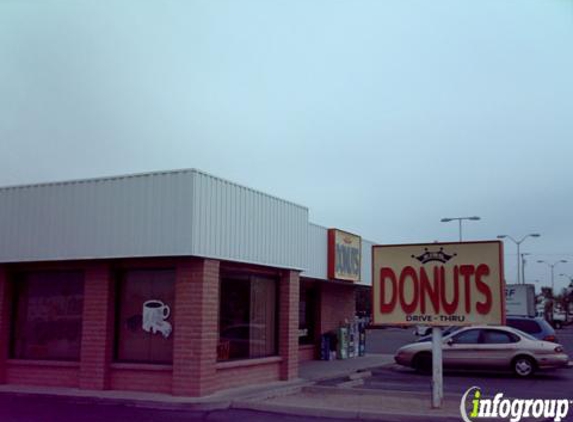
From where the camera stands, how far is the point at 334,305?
25.9 metres

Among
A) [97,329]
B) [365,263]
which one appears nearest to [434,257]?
[97,329]

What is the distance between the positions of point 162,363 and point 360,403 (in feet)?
13.8

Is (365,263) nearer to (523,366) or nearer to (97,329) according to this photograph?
(523,366)

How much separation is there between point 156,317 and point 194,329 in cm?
129

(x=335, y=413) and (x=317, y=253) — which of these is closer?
(x=335, y=413)

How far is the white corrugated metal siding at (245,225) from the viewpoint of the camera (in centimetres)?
1414

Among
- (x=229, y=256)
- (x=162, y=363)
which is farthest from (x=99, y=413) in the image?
(x=229, y=256)

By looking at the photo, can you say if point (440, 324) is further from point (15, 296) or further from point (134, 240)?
point (15, 296)

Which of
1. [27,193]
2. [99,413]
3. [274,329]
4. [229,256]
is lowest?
[99,413]

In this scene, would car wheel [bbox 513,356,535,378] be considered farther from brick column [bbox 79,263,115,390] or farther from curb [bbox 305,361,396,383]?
brick column [bbox 79,263,115,390]

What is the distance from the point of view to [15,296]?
16344mm

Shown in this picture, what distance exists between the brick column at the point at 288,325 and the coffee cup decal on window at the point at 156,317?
11.4 feet

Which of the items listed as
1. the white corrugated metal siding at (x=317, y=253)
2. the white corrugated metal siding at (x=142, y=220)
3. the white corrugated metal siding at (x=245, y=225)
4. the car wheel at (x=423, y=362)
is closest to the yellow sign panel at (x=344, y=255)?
the white corrugated metal siding at (x=317, y=253)

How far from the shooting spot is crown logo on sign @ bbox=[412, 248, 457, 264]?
1308 centimetres
